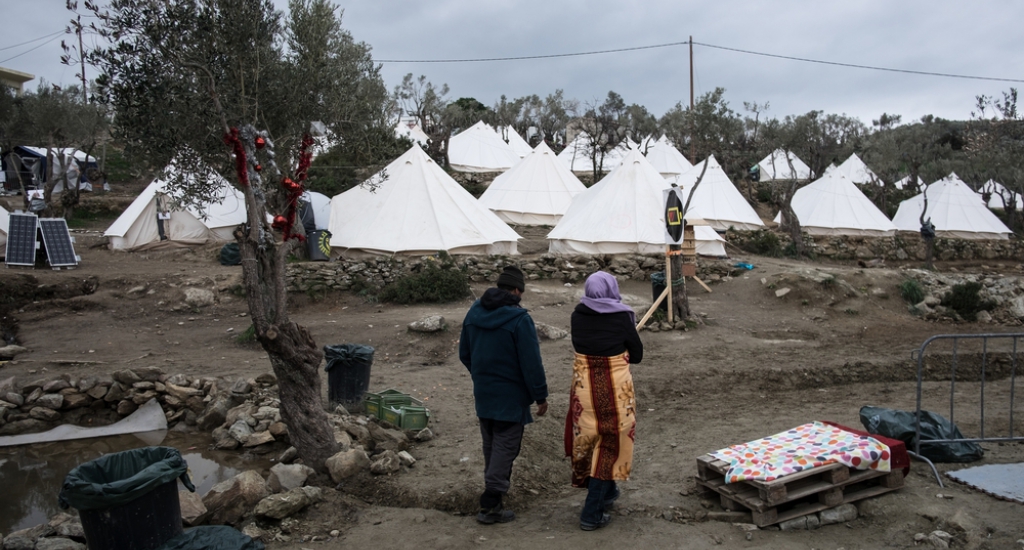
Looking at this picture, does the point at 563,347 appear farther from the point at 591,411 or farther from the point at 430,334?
the point at 591,411

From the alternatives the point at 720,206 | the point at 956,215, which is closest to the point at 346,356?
the point at 720,206

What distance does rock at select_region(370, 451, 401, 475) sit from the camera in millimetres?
5113

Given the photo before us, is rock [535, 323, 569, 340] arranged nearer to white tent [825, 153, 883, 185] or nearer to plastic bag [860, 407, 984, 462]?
plastic bag [860, 407, 984, 462]

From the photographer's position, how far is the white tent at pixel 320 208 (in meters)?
17.6

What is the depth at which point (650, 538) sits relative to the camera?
3.91 metres

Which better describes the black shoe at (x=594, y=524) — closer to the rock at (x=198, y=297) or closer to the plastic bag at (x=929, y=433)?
the plastic bag at (x=929, y=433)

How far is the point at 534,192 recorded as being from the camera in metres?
25.4

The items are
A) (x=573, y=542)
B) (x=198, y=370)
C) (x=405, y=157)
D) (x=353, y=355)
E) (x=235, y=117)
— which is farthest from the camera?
(x=405, y=157)

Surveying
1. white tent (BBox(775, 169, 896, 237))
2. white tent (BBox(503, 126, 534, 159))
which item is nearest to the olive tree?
white tent (BBox(775, 169, 896, 237))

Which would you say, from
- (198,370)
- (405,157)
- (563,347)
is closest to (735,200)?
(405,157)

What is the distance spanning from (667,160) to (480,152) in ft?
36.2

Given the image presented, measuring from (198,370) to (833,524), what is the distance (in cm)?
755

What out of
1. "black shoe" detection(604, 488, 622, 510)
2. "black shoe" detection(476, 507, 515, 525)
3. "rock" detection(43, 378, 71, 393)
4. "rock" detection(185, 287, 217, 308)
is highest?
"rock" detection(185, 287, 217, 308)

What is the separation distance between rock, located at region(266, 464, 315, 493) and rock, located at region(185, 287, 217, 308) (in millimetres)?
8844
